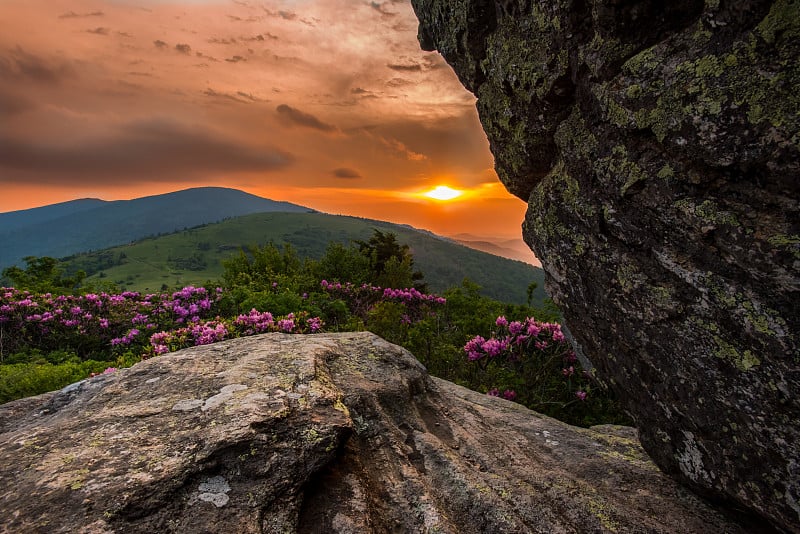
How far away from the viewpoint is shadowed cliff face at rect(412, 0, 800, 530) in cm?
240

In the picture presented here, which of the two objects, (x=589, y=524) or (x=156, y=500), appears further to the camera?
(x=589, y=524)

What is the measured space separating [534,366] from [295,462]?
6.49 metres

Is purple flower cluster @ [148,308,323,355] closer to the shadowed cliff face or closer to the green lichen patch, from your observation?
the shadowed cliff face

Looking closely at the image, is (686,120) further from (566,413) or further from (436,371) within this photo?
(436,371)

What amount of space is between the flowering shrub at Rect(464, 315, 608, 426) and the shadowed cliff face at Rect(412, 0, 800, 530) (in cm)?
340

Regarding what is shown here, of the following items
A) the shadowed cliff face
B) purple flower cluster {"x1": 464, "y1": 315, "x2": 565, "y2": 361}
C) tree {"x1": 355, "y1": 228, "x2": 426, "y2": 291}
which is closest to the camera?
the shadowed cliff face

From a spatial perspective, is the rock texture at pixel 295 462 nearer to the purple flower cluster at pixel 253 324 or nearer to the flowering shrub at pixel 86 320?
the purple flower cluster at pixel 253 324

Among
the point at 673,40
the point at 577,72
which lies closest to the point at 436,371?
the point at 577,72

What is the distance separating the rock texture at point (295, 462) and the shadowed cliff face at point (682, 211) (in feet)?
Answer: 3.18

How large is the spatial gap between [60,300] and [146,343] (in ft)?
10.7

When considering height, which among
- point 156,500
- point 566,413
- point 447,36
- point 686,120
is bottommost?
point 566,413

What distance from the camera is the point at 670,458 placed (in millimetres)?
3598

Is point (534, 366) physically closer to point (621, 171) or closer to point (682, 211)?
point (621, 171)

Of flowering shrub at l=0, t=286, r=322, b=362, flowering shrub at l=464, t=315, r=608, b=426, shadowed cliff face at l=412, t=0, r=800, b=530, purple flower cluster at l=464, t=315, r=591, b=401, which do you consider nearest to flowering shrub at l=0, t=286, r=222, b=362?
flowering shrub at l=0, t=286, r=322, b=362
